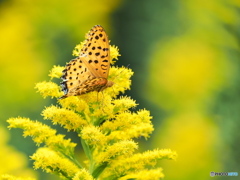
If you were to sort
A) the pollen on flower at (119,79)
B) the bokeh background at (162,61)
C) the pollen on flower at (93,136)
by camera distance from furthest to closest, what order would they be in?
1. the bokeh background at (162,61)
2. the pollen on flower at (119,79)
3. the pollen on flower at (93,136)

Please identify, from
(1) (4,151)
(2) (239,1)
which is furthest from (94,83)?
(2) (239,1)

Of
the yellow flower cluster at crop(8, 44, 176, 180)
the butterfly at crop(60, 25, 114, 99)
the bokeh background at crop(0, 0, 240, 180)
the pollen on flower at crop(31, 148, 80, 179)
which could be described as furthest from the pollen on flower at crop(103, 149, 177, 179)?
the bokeh background at crop(0, 0, 240, 180)

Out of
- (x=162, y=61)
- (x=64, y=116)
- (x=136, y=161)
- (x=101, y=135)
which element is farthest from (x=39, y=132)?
(x=162, y=61)

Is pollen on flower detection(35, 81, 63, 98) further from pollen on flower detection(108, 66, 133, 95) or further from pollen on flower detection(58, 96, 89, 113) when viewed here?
pollen on flower detection(108, 66, 133, 95)

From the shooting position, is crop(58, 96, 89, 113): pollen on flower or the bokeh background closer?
crop(58, 96, 89, 113): pollen on flower

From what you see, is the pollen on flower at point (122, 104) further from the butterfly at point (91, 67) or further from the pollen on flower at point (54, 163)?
the pollen on flower at point (54, 163)

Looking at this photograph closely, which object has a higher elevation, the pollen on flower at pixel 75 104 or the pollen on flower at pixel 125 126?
the pollen on flower at pixel 75 104

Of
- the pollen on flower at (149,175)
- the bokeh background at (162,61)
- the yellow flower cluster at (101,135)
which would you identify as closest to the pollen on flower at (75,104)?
the yellow flower cluster at (101,135)
